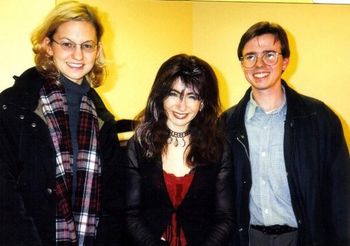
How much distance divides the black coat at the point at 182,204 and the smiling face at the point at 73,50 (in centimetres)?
45

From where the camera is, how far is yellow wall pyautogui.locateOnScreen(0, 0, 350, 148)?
2625 millimetres

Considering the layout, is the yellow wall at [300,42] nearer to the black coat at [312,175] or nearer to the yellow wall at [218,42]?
the yellow wall at [218,42]

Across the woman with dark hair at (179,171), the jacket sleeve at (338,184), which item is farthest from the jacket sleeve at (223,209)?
the jacket sleeve at (338,184)

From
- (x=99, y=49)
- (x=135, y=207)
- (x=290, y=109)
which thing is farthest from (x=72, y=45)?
(x=290, y=109)

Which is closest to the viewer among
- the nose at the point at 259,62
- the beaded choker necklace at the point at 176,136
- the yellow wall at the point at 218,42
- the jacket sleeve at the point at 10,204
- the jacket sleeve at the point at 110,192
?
the jacket sleeve at the point at 10,204

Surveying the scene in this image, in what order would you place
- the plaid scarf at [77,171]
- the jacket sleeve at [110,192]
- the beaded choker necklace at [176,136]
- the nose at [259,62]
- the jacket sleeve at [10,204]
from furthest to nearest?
the nose at [259,62] < the beaded choker necklace at [176,136] < the jacket sleeve at [110,192] < the plaid scarf at [77,171] < the jacket sleeve at [10,204]

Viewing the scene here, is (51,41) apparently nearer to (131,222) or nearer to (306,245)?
(131,222)

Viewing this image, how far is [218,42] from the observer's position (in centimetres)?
286

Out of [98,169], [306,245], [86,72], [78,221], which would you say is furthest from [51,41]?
[306,245]

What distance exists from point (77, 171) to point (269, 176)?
0.94 meters

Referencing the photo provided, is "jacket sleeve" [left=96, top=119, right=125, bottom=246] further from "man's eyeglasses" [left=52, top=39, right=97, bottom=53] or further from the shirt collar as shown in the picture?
the shirt collar

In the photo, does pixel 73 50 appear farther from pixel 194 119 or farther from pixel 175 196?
pixel 175 196

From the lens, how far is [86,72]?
157cm

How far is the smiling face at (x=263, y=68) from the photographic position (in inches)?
73.7
